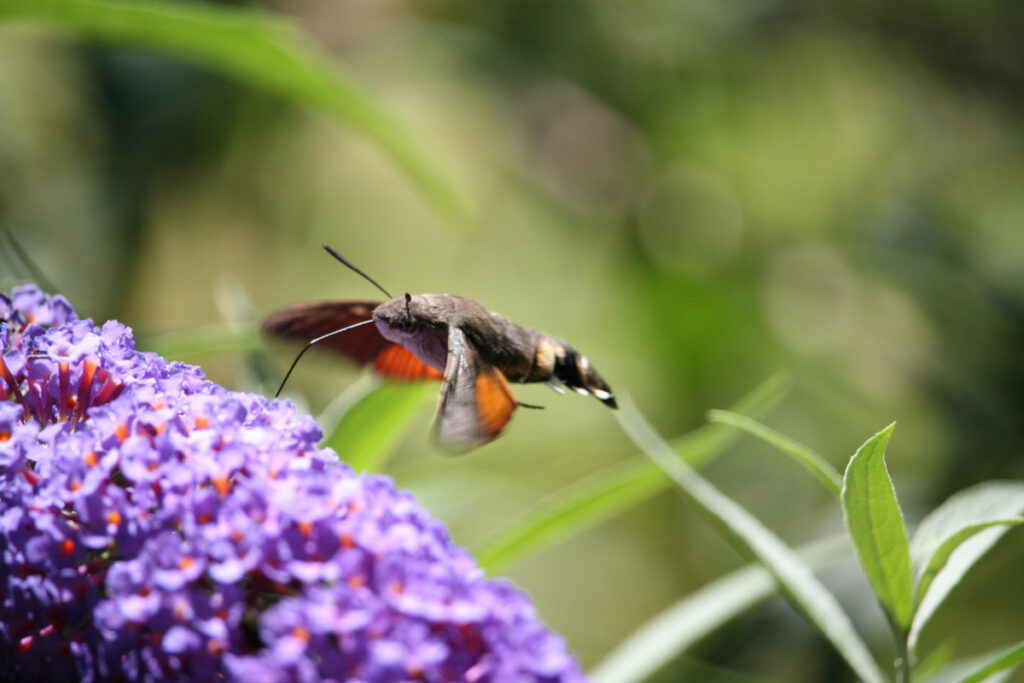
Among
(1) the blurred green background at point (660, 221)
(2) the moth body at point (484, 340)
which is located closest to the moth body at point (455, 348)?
(2) the moth body at point (484, 340)

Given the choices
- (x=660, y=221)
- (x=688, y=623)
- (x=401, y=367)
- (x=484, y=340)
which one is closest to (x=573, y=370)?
(x=484, y=340)

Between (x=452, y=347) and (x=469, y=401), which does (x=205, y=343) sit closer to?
(x=452, y=347)

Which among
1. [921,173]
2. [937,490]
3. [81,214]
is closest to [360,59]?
[81,214]

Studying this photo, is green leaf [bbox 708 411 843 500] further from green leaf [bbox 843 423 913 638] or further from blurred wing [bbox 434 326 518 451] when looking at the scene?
blurred wing [bbox 434 326 518 451]

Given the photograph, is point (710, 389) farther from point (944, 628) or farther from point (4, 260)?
point (4, 260)

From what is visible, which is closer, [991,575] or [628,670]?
[628,670]

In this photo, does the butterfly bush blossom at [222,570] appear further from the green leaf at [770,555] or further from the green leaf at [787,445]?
the green leaf at [770,555]

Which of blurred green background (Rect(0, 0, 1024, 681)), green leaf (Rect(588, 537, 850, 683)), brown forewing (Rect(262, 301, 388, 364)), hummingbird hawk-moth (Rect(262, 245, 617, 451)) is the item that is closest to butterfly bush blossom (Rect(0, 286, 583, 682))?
hummingbird hawk-moth (Rect(262, 245, 617, 451))
